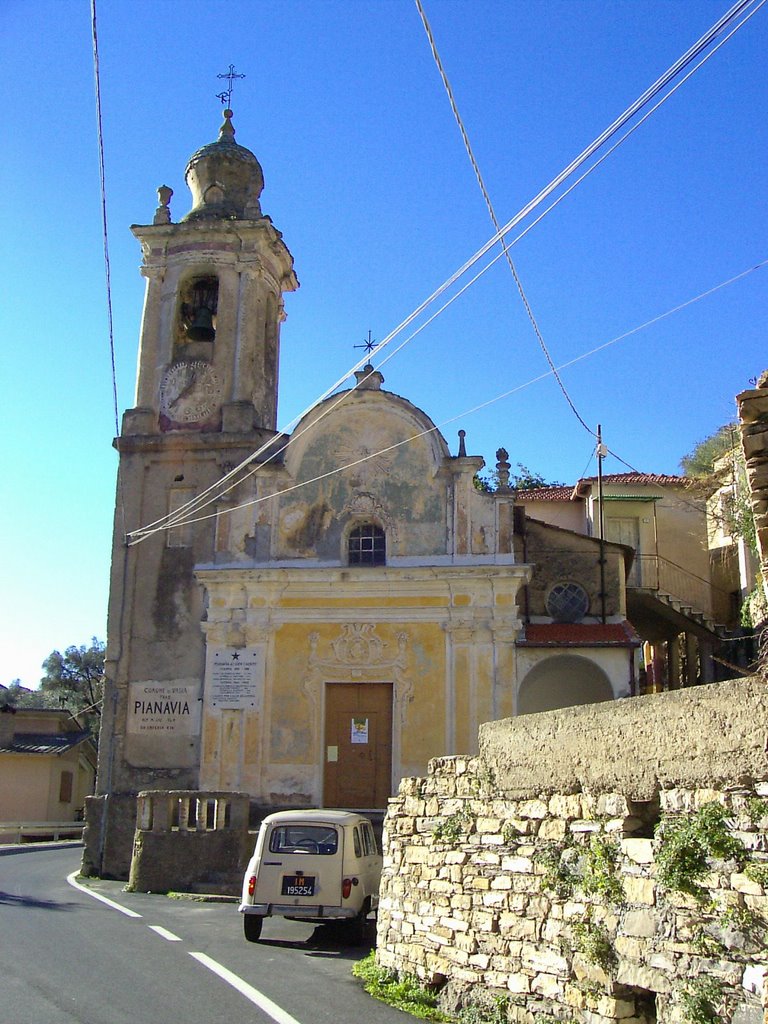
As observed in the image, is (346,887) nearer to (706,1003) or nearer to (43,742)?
(706,1003)

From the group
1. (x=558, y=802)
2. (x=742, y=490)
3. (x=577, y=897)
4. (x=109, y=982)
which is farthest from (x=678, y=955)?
(x=742, y=490)

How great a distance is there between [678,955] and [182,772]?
1850 centimetres

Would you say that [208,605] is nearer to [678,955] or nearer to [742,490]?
[742,490]

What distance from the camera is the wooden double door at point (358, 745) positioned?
23.0m

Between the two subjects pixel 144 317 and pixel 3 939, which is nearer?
pixel 3 939

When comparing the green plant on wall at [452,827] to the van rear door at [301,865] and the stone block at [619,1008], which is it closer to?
the stone block at [619,1008]

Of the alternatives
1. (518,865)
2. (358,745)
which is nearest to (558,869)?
(518,865)

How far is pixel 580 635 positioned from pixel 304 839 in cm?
1124

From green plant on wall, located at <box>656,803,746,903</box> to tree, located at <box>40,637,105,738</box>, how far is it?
63.6 m

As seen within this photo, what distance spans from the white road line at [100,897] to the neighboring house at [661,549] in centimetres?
1576

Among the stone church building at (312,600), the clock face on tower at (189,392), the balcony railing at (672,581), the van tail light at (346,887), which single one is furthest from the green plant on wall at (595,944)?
the balcony railing at (672,581)

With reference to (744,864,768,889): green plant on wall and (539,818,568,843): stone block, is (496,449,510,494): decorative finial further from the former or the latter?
(744,864,768,889): green plant on wall

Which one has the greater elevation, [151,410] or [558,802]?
[151,410]

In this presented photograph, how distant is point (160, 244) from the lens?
28.2 metres
